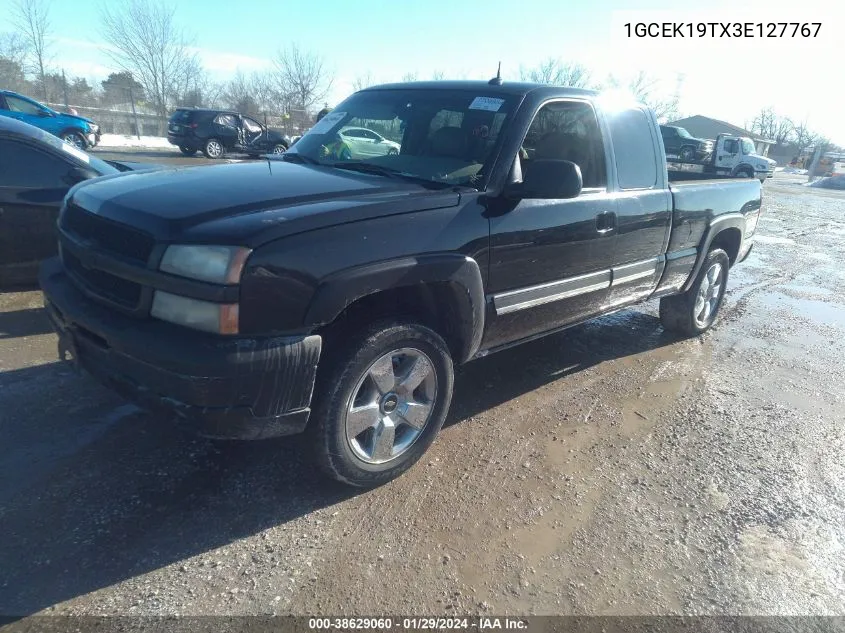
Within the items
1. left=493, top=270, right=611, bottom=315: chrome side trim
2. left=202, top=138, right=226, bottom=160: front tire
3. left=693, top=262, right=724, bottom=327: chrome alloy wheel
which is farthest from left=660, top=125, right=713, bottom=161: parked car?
left=493, top=270, right=611, bottom=315: chrome side trim

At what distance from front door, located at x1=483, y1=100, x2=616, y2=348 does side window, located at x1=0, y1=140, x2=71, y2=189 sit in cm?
371

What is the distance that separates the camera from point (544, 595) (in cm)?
232

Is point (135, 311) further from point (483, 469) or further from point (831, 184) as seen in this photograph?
point (831, 184)

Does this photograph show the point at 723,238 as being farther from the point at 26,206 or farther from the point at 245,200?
the point at 26,206

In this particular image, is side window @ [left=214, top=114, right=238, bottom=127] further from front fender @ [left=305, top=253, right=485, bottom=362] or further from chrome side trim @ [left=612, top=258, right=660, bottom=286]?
front fender @ [left=305, top=253, right=485, bottom=362]

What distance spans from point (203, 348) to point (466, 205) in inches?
56.7

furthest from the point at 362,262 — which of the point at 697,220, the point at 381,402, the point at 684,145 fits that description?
the point at 684,145

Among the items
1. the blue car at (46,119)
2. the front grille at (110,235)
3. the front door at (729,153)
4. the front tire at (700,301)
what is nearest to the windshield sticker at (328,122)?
the front grille at (110,235)

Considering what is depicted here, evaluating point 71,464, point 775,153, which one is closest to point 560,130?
point 71,464

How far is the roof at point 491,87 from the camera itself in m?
3.47

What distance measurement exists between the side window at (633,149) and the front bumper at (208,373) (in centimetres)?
269

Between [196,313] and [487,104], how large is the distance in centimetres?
209

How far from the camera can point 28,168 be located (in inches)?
179

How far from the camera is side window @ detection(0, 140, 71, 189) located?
4477mm
